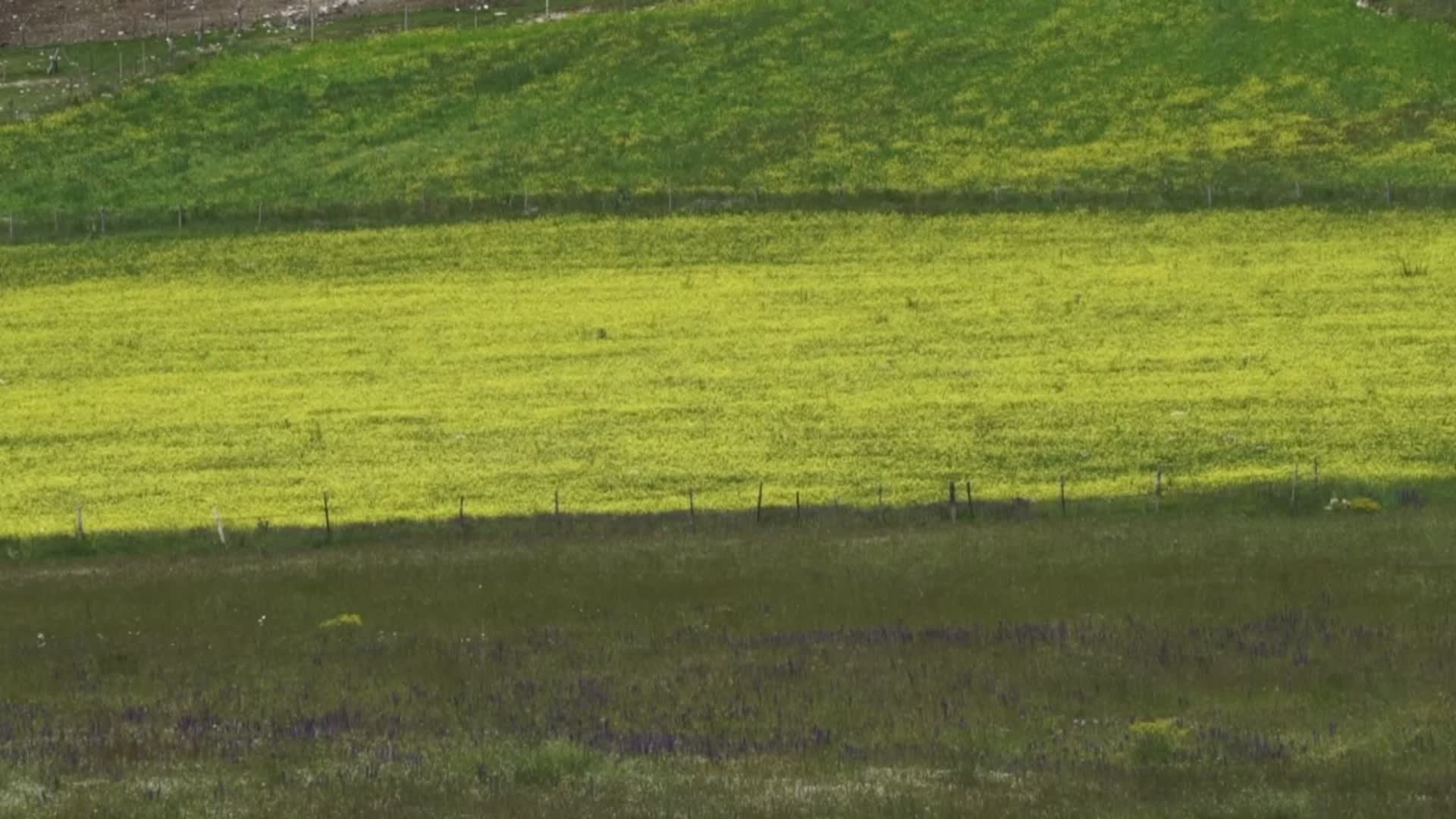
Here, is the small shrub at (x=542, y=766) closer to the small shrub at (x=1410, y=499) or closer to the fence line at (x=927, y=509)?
the fence line at (x=927, y=509)

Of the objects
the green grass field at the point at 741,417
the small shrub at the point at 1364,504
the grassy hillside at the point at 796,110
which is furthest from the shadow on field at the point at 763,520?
the grassy hillside at the point at 796,110

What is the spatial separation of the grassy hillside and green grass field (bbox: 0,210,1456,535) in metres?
5.97

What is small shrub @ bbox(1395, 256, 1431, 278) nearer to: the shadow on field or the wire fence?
the wire fence

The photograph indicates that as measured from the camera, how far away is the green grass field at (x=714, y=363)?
36.9m

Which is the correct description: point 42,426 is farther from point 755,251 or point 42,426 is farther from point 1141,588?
point 1141,588

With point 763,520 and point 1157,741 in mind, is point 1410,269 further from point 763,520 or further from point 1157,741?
point 1157,741

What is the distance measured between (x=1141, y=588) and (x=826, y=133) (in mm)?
44232

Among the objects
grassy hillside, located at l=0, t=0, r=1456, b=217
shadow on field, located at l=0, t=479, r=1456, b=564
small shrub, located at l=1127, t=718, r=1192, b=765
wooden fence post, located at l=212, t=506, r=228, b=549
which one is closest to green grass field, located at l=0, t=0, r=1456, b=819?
small shrub, located at l=1127, t=718, r=1192, b=765

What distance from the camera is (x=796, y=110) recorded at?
7262 centimetres

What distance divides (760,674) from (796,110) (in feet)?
172

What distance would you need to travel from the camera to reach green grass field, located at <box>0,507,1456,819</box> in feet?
52.4

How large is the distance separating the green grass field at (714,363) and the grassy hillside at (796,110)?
597 cm

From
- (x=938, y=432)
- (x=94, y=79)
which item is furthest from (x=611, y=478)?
→ (x=94, y=79)

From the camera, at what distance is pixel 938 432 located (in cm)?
3916
